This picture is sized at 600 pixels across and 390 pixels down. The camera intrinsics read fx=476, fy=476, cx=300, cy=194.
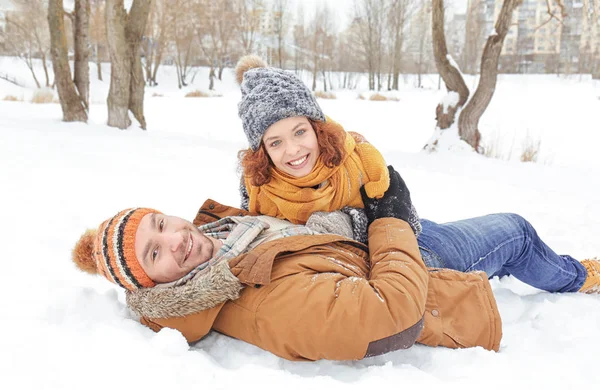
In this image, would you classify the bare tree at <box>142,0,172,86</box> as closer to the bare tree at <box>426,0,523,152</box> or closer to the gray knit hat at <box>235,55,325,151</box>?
the bare tree at <box>426,0,523,152</box>

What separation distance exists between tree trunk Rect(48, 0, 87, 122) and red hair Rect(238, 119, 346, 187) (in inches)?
254

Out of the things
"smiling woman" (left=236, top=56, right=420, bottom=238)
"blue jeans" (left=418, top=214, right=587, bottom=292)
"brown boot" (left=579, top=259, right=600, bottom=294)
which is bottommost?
"brown boot" (left=579, top=259, right=600, bottom=294)

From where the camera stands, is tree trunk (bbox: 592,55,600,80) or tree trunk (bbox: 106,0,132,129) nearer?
tree trunk (bbox: 106,0,132,129)

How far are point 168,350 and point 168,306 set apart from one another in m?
0.17

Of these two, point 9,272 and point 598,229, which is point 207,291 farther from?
point 598,229

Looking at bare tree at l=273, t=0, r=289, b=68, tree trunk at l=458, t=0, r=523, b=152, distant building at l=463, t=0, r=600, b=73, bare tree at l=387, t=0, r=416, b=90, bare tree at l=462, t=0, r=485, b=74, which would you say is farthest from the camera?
bare tree at l=273, t=0, r=289, b=68

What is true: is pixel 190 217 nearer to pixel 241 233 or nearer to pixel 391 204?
pixel 241 233

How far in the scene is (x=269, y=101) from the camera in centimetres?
194

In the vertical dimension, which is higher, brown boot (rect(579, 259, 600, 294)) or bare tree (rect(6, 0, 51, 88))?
bare tree (rect(6, 0, 51, 88))

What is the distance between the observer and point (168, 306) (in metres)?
1.57

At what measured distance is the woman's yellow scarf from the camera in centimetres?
198

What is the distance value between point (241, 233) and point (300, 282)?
0.40m

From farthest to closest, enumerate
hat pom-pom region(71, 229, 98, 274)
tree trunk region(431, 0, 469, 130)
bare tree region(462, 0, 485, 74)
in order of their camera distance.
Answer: bare tree region(462, 0, 485, 74), tree trunk region(431, 0, 469, 130), hat pom-pom region(71, 229, 98, 274)

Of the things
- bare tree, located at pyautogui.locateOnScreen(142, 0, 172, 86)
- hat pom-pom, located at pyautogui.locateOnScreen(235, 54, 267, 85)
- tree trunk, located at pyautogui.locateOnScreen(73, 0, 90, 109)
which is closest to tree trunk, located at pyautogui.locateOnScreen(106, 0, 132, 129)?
tree trunk, located at pyautogui.locateOnScreen(73, 0, 90, 109)
